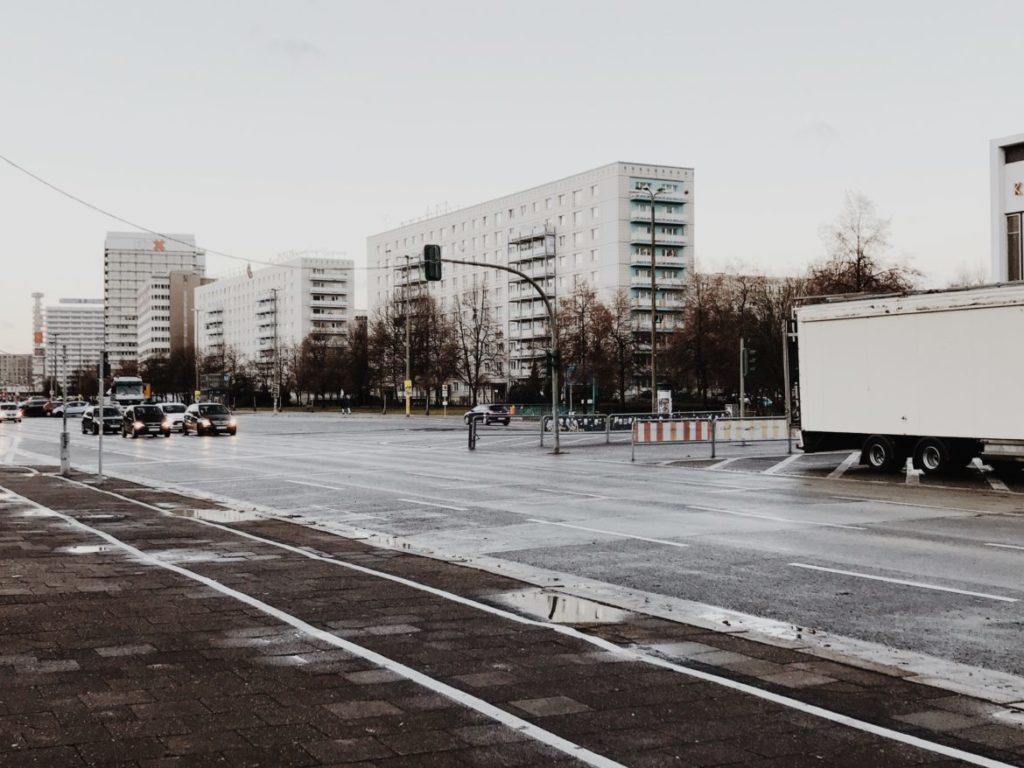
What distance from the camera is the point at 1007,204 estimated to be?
36.9 metres

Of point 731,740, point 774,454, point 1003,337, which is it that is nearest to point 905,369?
point 1003,337

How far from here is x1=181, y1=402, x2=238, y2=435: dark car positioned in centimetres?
5178

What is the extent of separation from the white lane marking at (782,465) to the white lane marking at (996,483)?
15.3ft

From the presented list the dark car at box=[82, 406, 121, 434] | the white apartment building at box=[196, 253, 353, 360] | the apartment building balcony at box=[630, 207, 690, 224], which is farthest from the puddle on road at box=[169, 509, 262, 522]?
the white apartment building at box=[196, 253, 353, 360]

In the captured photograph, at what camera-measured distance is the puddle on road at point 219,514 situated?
15781 mm

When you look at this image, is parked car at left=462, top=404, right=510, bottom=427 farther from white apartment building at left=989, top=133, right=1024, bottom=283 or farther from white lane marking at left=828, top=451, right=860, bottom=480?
white lane marking at left=828, top=451, right=860, bottom=480

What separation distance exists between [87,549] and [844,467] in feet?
63.7

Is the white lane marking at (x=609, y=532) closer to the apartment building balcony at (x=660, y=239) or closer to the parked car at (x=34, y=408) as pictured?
the parked car at (x=34, y=408)

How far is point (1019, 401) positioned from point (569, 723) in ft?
59.5

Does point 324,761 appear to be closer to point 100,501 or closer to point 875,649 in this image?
point 875,649

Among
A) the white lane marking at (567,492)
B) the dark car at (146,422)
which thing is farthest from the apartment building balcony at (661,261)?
the white lane marking at (567,492)

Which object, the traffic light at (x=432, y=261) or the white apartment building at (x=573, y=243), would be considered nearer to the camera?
the traffic light at (x=432, y=261)

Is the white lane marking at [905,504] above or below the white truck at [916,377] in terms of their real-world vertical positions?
below

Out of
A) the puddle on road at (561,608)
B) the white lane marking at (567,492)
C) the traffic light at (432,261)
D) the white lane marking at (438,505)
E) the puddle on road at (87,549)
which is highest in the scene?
the traffic light at (432,261)
